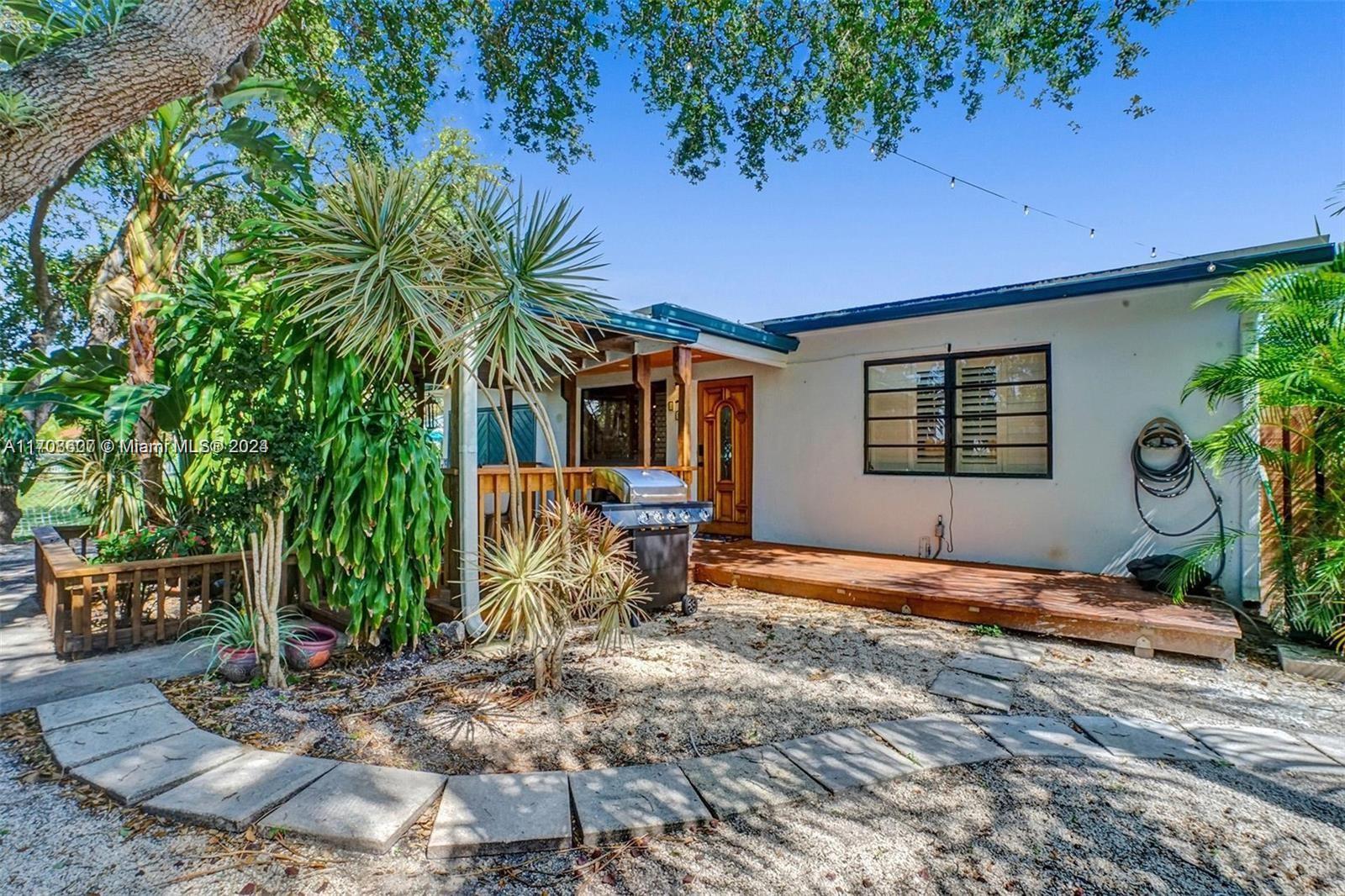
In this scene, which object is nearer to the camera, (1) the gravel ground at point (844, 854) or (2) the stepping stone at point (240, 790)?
(1) the gravel ground at point (844, 854)

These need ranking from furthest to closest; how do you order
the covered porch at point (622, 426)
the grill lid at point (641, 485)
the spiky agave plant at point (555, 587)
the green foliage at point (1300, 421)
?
the grill lid at point (641, 485)
the covered porch at point (622, 426)
the green foliage at point (1300, 421)
the spiky agave plant at point (555, 587)

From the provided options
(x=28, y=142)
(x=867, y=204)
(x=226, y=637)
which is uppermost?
(x=867, y=204)

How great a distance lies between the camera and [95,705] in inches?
120

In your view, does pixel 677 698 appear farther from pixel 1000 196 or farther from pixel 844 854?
pixel 1000 196

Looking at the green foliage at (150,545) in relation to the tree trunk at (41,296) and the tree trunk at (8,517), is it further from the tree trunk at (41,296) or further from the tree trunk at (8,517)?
the tree trunk at (8,517)

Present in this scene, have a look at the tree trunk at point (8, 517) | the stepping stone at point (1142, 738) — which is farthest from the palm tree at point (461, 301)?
the tree trunk at point (8, 517)

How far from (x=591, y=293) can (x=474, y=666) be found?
2.59 m

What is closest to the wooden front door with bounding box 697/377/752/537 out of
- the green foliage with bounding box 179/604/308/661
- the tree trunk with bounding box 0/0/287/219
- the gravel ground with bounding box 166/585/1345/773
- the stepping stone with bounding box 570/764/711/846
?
the gravel ground with bounding box 166/585/1345/773

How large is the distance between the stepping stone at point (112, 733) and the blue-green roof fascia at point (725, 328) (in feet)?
16.1

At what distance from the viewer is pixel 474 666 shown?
3.91 metres

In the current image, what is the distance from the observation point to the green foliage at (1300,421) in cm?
403

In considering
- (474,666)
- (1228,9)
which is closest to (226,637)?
(474,666)

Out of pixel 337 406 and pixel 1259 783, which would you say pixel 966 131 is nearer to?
pixel 1259 783

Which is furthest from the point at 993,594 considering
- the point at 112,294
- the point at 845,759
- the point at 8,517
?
the point at 8,517
